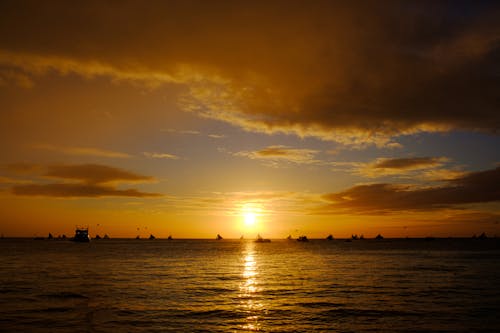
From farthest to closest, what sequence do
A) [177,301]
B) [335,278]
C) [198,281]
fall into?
[335,278], [198,281], [177,301]

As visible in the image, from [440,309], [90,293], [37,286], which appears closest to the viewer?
[440,309]

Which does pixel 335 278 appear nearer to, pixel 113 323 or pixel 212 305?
pixel 212 305

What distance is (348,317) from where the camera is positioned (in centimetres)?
3253

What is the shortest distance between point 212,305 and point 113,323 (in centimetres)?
1033

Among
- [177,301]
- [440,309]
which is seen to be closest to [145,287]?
[177,301]

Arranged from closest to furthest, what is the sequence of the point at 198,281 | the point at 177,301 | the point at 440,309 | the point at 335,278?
1. the point at 440,309
2. the point at 177,301
3. the point at 198,281
4. the point at 335,278

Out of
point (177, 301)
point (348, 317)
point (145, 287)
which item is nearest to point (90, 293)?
point (145, 287)

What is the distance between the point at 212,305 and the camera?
124 ft

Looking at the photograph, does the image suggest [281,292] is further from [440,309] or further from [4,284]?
[4,284]

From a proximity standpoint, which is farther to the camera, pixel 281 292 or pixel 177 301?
pixel 281 292

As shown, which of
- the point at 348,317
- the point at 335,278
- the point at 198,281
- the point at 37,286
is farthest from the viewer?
the point at 335,278

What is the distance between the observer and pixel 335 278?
61.5 m

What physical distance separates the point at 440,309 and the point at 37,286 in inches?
1771

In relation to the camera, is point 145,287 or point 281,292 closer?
point 281,292
